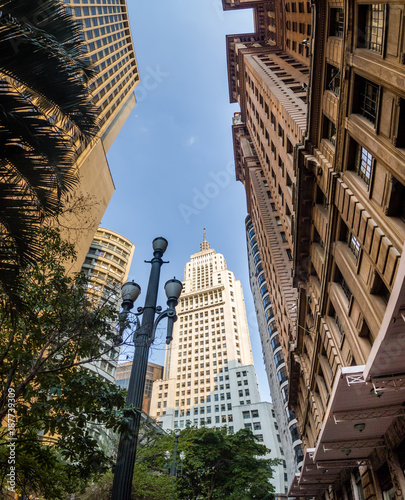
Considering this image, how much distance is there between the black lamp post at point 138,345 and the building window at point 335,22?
Answer: 13.5 meters

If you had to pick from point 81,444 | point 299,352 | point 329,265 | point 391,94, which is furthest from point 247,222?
point 81,444

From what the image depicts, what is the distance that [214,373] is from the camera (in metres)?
102

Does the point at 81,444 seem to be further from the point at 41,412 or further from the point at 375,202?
the point at 375,202

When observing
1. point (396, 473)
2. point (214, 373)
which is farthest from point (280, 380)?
point (214, 373)

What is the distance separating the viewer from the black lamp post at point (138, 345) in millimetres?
5949

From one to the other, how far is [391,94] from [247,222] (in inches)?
2456

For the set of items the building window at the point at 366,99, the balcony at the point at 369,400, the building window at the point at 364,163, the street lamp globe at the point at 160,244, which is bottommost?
the balcony at the point at 369,400

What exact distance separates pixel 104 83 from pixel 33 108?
57.2 metres

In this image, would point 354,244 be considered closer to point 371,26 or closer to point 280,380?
point 371,26

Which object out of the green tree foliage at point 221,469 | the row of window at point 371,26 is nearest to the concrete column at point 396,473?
the row of window at point 371,26

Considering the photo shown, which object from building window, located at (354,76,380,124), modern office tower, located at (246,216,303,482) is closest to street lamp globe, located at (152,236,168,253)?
building window, located at (354,76,380,124)

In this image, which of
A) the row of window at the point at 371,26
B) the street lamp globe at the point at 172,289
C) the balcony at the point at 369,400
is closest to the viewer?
the balcony at the point at 369,400

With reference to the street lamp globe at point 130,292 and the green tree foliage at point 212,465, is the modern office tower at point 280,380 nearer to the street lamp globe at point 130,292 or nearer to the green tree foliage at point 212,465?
the green tree foliage at point 212,465

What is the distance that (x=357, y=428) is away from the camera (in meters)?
11.9
